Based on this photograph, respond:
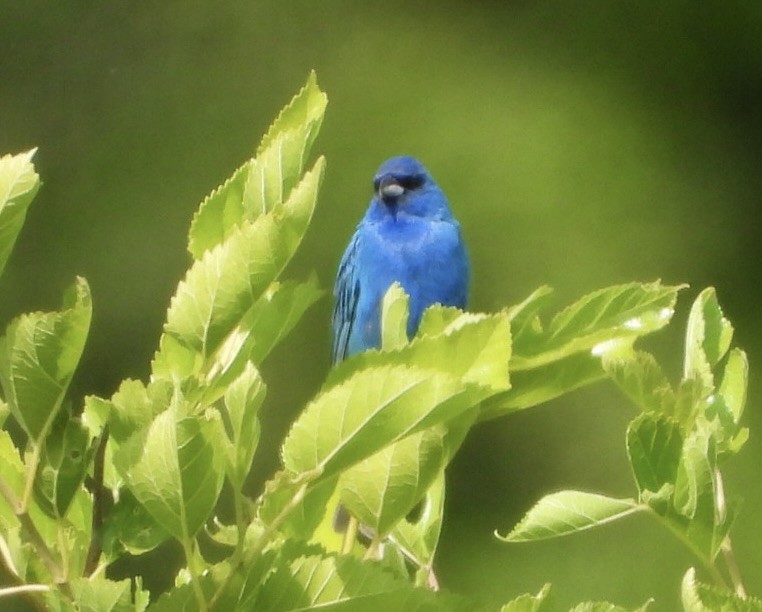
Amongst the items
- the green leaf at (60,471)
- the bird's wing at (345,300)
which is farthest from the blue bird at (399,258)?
the green leaf at (60,471)

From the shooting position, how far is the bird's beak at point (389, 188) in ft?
7.04

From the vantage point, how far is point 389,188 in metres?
2.15

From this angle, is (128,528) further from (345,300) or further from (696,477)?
(345,300)

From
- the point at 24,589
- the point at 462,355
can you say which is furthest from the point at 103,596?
the point at 462,355

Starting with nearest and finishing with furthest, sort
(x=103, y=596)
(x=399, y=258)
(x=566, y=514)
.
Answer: (x=103, y=596)
(x=566, y=514)
(x=399, y=258)

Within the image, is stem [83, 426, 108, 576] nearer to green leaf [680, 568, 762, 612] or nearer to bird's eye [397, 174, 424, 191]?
green leaf [680, 568, 762, 612]

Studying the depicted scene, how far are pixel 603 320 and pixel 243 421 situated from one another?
0.45 feet

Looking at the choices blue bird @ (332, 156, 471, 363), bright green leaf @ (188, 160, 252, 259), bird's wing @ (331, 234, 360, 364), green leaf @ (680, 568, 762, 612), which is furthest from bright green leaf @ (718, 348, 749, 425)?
bird's wing @ (331, 234, 360, 364)

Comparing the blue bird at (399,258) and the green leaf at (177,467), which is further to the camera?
the blue bird at (399,258)

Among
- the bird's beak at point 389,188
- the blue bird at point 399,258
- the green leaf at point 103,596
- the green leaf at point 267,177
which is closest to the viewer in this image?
the green leaf at point 103,596

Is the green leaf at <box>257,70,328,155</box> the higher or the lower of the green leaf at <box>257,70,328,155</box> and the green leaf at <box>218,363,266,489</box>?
the higher

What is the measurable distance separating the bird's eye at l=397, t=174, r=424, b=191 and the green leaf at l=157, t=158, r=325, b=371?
1660mm

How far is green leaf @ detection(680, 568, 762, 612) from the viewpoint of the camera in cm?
47

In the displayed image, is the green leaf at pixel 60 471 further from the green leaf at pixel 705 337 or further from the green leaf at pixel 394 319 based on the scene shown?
the green leaf at pixel 705 337
